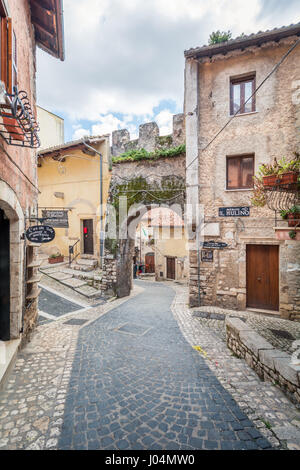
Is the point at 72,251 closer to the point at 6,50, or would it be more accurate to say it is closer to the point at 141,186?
the point at 141,186

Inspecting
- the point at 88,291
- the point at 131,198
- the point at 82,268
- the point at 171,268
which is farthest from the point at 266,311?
the point at 171,268

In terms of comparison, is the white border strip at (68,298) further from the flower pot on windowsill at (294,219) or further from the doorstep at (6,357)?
the flower pot on windowsill at (294,219)

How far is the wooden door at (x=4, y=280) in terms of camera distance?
4320 mm

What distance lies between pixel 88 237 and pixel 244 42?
10954 mm

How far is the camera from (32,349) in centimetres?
495

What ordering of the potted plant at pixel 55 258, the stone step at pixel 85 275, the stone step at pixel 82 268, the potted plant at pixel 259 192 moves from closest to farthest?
the potted plant at pixel 259 192 → the stone step at pixel 85 275 → the stone step at pixel 82 268 → the potted plant at pixel 55 258

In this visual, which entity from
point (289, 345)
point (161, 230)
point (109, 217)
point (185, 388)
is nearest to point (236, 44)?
point (109, 217)

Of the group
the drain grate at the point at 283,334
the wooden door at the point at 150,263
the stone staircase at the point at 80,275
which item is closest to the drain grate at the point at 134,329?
the drain grate at the point at 283,334

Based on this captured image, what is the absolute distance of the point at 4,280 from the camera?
4.36 meters

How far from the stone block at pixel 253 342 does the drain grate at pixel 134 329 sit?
2564 mm

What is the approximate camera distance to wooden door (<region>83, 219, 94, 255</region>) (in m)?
12.9

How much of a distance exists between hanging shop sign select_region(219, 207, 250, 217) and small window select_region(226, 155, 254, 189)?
80 centimetres

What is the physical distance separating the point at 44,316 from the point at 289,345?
7.01 metres

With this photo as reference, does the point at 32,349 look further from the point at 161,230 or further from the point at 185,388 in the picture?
the point at 161,230
